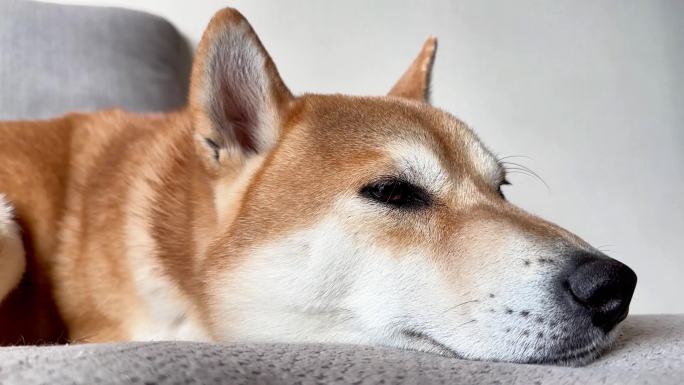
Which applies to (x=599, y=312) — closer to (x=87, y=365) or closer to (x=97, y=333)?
(x=87, y=365)

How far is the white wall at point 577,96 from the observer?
2.36m

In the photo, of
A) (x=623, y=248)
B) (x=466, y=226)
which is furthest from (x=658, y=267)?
(x=466, y=226)

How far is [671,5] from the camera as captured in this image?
96.7 inches

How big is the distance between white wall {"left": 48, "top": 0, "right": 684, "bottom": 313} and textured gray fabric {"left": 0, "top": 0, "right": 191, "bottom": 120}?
73 centimetres

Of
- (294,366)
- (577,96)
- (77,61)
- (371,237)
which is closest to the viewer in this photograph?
(294,366)

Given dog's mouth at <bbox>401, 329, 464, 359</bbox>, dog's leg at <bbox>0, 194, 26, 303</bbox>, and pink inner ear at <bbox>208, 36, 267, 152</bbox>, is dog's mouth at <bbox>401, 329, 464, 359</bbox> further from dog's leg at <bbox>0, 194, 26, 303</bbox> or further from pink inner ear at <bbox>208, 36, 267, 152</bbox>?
dog's leg at <bbox>0, 194, 26, 303</bbox>

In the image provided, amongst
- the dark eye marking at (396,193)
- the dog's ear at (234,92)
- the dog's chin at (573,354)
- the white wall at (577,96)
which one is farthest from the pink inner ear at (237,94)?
the white wall at (577,96)

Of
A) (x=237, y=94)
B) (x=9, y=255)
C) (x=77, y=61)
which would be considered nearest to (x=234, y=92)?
(x=237, y=94)

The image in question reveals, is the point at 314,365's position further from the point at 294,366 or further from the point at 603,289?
the point at 603,289

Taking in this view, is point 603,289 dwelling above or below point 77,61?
above

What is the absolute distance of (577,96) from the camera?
94.8 inches

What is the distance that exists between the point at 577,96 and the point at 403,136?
1.72 meters

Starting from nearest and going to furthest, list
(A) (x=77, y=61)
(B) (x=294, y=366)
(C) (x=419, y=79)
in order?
(B) (x=294, y=366)
(C) (x=419, y=79)
(A) (x=77, y=61)

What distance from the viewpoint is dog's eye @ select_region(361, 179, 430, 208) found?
900 millimetres
